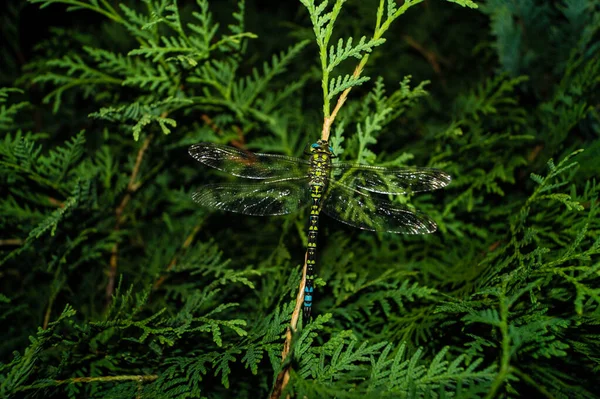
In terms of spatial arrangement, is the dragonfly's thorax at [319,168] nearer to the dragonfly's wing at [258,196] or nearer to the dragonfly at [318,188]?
the dragonfly at [318,188]

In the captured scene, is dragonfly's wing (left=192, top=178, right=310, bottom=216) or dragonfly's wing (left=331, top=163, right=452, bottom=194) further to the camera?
dragonfly's wing (left=192, top=178, right=310, bottom=216)

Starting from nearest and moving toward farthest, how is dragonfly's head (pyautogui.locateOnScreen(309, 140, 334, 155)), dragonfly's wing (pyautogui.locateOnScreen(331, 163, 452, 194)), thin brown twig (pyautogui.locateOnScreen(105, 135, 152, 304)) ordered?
1. dragonfly's head (pyautogui.locateOnScreen(309, 140, 334, 155))
2. dragonfly's wing (pyautogui.locateOnScreen(331, 163, 452, 194))
3. thin brown twig (pyautogui.locateOnScreen(105, 135, 152, 304))

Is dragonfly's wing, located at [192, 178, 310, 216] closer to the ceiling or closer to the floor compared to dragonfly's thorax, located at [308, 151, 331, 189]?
closer to the floor

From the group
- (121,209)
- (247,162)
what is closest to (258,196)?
(247,162)

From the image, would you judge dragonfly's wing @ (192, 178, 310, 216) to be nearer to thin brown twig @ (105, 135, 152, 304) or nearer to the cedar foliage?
the cedar foliage

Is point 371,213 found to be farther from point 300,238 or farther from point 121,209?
point 121,209

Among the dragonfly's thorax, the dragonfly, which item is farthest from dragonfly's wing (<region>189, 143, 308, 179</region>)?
the dragonfly's thorax
